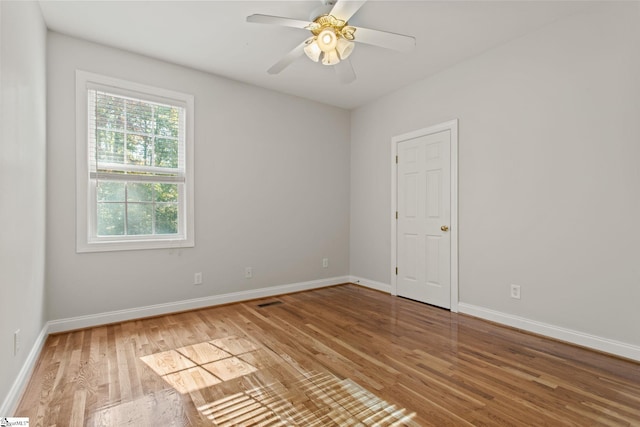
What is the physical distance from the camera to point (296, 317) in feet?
11.1

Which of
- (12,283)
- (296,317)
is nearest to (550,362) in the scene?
(296,317)

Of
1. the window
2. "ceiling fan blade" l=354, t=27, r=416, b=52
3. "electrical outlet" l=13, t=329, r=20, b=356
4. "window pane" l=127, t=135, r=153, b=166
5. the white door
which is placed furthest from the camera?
the white door

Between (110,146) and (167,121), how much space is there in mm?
638

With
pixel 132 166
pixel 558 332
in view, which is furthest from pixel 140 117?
pixel 558 332

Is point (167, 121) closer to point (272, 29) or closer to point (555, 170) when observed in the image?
point (272, 29)

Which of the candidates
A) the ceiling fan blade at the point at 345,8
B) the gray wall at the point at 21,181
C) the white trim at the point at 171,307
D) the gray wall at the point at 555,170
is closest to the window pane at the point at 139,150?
the gray wall at the point at 21,181

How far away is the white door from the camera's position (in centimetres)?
372

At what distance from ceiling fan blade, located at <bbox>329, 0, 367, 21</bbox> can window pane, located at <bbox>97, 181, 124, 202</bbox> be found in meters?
2.64

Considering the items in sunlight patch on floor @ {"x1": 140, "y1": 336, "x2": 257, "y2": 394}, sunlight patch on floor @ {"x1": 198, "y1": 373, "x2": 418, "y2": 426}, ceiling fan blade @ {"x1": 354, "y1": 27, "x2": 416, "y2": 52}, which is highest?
ceiling fan blade @ {"x1": 354, "y1": 27, "x2": 416, "y2": 52}

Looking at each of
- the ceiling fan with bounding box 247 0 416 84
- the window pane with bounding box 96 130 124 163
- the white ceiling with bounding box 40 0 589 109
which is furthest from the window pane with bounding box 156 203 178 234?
the ceiling fan with bounding box 247 0 416 84

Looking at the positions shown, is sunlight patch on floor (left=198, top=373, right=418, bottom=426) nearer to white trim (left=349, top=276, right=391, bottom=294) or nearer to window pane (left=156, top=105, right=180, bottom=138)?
white trim (left=349, top=276, right=391, bottom=294)

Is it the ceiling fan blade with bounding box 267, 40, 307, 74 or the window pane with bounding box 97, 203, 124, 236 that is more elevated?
the ceiling fan blade with bounding box 267, 40, 307, 74

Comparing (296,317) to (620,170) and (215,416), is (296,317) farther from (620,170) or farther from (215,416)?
(620,170)

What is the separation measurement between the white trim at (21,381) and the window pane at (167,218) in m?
1.33
